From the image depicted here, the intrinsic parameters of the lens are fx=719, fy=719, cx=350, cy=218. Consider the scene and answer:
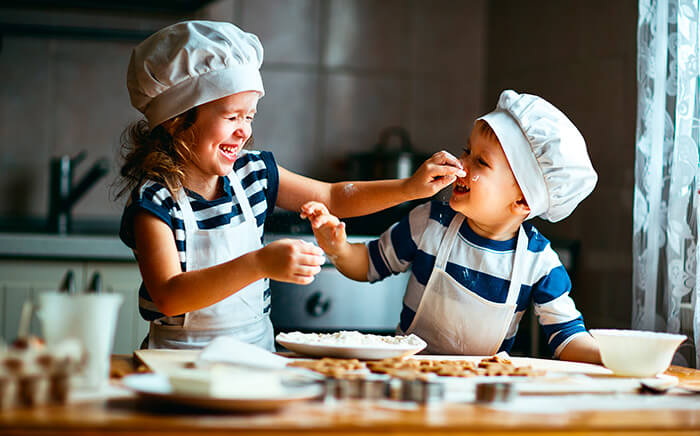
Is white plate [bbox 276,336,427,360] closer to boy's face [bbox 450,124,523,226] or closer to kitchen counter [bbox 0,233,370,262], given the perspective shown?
boy's face [bbox 450,124,523,226]

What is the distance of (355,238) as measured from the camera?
79.4 inches

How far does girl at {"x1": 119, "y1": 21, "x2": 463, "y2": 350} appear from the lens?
3.91ft

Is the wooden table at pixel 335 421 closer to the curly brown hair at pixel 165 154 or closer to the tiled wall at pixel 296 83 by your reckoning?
the curly brown hair at pixel 165 154

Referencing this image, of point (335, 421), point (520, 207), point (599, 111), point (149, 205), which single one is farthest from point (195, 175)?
point (599, 111)

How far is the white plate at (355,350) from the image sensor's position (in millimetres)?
1086

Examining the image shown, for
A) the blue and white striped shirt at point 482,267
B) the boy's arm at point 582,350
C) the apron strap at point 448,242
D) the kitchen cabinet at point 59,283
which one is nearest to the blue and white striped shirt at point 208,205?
the blue and white striped shirt at point 482,267

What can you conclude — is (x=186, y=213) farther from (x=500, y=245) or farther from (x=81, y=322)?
(x=500, y=245)

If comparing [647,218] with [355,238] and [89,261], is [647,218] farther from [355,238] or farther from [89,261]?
→ [89,261]

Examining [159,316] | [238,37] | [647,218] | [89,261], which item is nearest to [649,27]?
[647,218]

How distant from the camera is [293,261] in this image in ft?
3.30

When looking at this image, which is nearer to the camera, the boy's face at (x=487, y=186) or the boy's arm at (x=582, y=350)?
the boy's arm at (x=582, y=350)

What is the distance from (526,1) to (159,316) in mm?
1812

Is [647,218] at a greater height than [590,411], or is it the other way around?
[647,218]

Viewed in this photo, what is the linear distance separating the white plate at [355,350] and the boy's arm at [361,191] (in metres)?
0.38
